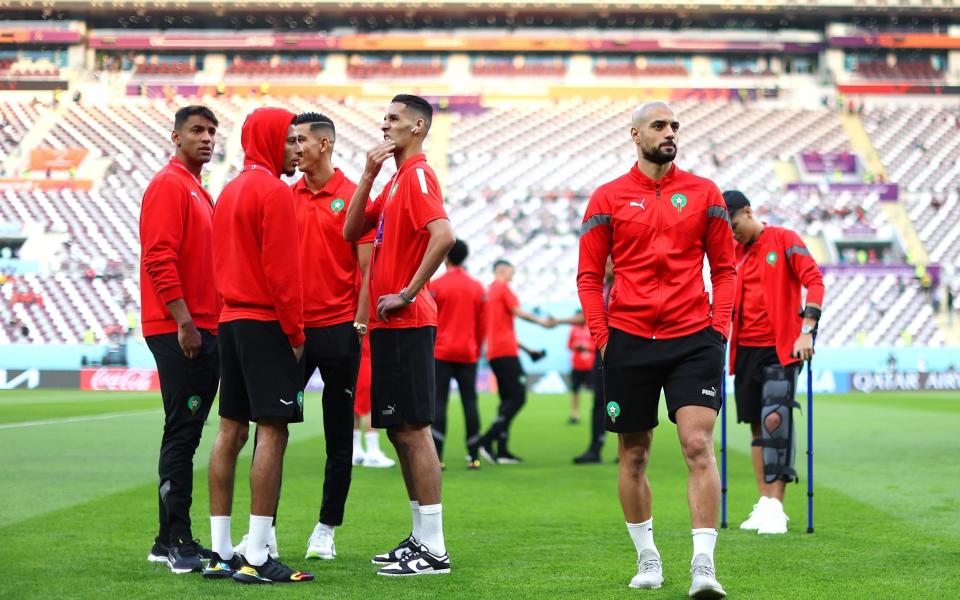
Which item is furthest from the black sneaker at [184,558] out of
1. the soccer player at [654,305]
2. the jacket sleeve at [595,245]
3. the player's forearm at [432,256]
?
the jacket sleeve at [595,245]

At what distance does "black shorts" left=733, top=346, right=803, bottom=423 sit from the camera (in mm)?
7613

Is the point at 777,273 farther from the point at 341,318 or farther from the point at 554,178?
the point at 554,178

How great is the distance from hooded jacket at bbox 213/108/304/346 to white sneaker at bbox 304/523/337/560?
1.20 metres

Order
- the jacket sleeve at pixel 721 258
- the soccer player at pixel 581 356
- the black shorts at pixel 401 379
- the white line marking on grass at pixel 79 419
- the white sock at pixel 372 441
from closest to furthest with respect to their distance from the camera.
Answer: the jacket sleeve at pixel 721 258 < the black shorts at pixel 401 379 < the white sock at pixel 372 441 < the white line marking on grass at pixel 79 419 < the soccer player at pixel 581 356

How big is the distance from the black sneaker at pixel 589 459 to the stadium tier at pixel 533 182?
25871mm

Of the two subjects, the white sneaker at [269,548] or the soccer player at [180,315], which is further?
the soccer player at [180,315]

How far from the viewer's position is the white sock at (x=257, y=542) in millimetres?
5312

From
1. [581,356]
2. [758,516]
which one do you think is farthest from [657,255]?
[581,356]

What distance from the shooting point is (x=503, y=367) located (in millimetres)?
12570

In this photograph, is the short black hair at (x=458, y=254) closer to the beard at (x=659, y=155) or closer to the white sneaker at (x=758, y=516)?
the white sneaker at (x=758, y=516)

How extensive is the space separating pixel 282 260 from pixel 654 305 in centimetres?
178

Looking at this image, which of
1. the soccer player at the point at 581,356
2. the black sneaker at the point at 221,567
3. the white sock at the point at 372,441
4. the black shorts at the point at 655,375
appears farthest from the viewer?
the soccer player at the point at 581,356

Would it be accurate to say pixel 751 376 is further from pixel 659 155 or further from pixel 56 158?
pixel 56 158

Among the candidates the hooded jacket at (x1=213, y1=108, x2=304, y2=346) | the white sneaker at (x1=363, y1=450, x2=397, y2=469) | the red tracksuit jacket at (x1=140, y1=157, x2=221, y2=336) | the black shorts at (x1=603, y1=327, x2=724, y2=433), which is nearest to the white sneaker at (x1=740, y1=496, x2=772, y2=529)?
the black shorts at (x1=603, y1=327, x2=724, y2=433)
